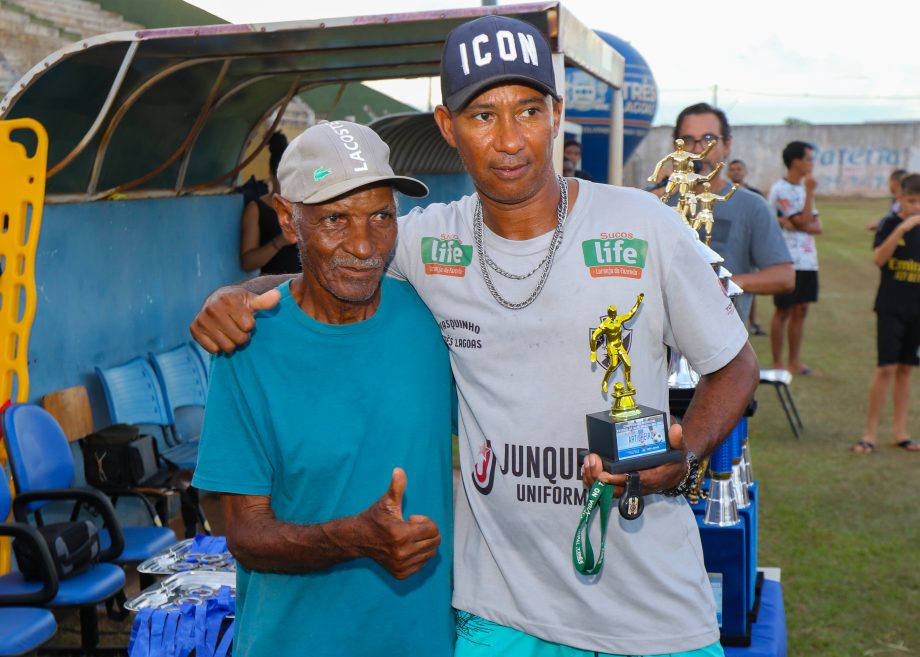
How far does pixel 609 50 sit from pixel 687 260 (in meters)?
5.31

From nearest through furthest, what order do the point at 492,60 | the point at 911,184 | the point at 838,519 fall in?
the point at 492,60
the point at 838,519
the point at 911,184

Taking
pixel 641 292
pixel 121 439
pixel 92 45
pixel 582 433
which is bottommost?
pixel 121 439

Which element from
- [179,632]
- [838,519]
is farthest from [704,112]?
[179,632]

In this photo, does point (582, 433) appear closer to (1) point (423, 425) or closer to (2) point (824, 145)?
(1) point (423, 425)

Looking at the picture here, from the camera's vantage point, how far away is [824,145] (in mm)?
41438

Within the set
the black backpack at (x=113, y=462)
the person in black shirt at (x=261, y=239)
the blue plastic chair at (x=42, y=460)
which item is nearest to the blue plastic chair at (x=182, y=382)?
the black backpack at (x=113, y=462)

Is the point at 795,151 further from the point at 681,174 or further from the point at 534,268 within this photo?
the point at 534,268

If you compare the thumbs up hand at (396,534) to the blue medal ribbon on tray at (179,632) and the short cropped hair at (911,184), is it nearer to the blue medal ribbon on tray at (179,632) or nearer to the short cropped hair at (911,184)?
the blue medal ribbon on tray at (179,632)

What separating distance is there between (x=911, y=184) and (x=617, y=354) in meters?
7.21

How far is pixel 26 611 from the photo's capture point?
4.37 metres

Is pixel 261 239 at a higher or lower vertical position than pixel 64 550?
higher

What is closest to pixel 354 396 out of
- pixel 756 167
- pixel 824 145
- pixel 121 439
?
pixel 121 439

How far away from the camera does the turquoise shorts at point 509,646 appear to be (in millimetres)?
2230

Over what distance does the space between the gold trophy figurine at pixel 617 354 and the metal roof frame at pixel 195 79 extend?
10.9ft
